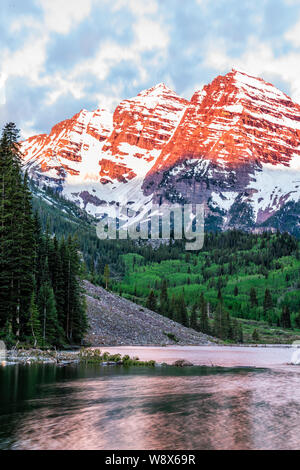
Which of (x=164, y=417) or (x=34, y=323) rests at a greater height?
(x=34, y=323)

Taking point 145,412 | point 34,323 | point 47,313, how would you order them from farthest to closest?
1. point 47,313
2. point 34,323
3. point 145,412

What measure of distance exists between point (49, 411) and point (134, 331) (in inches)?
3069

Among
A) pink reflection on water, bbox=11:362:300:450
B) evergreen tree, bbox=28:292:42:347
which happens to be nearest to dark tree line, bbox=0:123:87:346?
evergreen tree, bbox=28:292:42:347

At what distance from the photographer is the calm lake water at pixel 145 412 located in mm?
18906

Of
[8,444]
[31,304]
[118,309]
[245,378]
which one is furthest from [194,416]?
[118,309]

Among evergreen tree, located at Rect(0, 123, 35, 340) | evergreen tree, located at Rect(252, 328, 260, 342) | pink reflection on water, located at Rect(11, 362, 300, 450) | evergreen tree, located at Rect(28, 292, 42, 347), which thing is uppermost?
evergreen tree, located at Rect(0, 123, 35, 340)

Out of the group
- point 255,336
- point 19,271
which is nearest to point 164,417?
point 19,271

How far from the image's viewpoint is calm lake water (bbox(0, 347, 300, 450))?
18.9 meters

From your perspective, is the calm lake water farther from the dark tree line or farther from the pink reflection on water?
the dark tree line

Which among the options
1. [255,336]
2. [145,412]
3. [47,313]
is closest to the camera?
[145,412]

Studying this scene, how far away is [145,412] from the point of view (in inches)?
974

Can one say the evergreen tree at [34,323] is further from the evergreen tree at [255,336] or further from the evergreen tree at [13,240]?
the evergreen tree at [255,336]

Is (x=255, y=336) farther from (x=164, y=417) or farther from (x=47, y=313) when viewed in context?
(x=164, y=417)

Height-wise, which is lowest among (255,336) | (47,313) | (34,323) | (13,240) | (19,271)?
(255,336)
